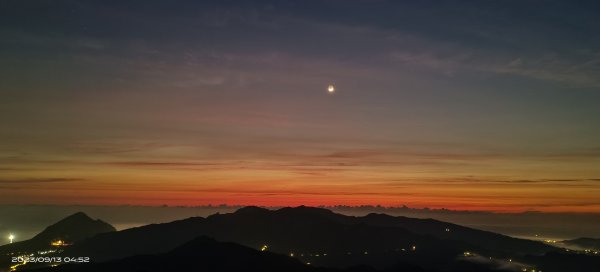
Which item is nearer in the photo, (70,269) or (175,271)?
(70,269)

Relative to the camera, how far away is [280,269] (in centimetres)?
19288

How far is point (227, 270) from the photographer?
19025 cm

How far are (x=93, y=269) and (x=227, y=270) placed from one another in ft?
172

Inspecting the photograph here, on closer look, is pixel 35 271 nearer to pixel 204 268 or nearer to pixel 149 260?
pixel 149 260

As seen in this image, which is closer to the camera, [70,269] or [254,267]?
[70,269]

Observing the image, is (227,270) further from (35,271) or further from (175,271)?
(35,271)

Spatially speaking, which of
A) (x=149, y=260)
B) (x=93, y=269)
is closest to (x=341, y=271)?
(x=149, y=260)

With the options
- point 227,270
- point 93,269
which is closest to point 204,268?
point 227,270

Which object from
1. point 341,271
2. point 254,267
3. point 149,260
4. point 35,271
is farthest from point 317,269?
point 35,271

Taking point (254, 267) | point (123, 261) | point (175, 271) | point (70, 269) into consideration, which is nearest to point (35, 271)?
point (70, 269)

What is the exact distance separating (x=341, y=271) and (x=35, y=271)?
12122 centimetres

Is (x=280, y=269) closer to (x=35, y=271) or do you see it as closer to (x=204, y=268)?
(x=204, y=268)

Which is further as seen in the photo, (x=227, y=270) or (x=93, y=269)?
(x=227, y=270)

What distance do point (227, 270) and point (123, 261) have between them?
1723 inches
